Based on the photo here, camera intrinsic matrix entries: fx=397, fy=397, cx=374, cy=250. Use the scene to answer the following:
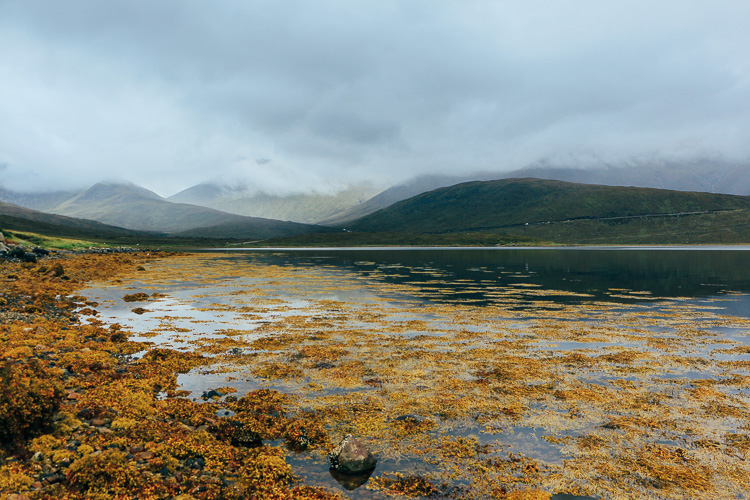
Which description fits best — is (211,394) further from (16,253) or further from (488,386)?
(16,253)

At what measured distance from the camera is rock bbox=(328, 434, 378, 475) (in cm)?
A: 1045

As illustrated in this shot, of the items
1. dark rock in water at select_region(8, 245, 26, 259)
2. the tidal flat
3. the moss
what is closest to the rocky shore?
the moss

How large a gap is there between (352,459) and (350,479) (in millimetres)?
462

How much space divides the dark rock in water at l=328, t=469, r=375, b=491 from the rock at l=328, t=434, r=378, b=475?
0.22 ft

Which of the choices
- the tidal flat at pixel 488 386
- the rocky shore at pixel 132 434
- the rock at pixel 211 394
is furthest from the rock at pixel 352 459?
the rock at pixel 211 394

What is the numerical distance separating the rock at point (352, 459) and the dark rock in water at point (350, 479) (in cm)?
7

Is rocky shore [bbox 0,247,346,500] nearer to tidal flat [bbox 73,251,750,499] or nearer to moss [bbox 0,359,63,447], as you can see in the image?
moss [bbox 0,359,63,447]

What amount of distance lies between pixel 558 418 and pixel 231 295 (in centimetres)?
3635

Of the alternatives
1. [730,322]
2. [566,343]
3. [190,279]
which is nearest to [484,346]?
[566,343]

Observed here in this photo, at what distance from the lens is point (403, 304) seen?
36.9m

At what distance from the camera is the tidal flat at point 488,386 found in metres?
10.5

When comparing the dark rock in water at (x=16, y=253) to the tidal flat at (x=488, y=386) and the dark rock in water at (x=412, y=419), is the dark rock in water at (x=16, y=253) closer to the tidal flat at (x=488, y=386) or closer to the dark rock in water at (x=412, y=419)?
the tidal flat at (x=488, y=386)

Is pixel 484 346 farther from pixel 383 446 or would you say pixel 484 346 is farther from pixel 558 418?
pixel 383 446

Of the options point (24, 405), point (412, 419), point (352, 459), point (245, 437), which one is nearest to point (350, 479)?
point (352, 459)
